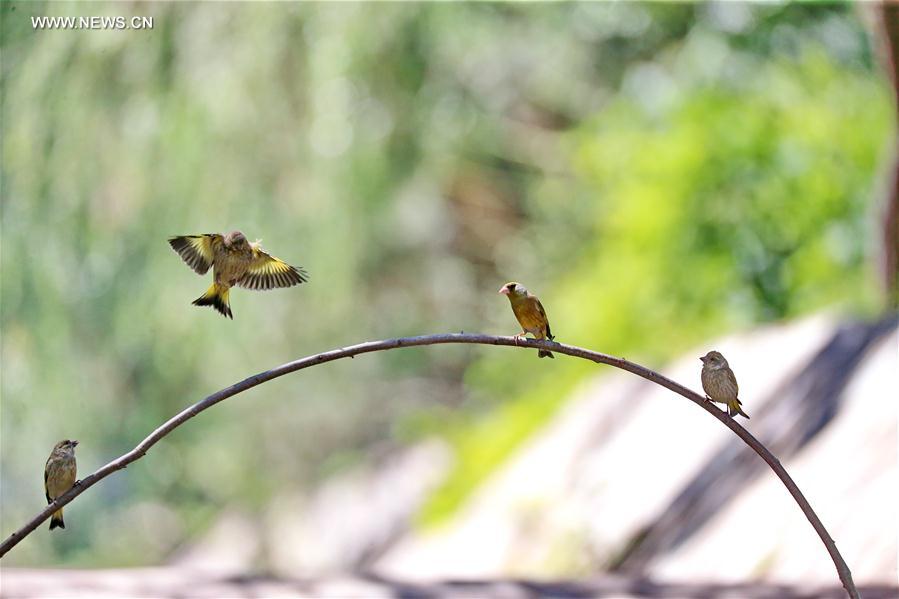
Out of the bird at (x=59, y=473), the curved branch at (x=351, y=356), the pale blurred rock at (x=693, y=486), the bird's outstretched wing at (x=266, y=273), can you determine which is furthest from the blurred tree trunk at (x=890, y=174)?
the bird at (x=59, y=473)

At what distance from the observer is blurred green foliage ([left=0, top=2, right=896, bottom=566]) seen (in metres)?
6.15

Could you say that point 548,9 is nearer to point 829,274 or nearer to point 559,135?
point 559,135

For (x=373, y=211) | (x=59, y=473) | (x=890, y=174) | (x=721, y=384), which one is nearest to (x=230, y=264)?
(x=59, y=473)

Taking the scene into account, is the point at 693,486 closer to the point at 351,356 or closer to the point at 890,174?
the point at 890,174

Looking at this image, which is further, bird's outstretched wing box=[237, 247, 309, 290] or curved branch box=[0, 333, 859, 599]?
bird's outstretched wing box=[237, 247, 309, 290]

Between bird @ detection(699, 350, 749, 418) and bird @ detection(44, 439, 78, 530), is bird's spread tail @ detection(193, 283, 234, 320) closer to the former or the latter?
bird @ detection(44, 439, 78, 530)

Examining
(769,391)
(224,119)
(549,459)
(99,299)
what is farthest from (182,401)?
(769,391)

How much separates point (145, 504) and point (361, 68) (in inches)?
200

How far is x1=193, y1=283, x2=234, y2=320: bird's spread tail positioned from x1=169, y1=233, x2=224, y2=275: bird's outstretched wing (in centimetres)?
5

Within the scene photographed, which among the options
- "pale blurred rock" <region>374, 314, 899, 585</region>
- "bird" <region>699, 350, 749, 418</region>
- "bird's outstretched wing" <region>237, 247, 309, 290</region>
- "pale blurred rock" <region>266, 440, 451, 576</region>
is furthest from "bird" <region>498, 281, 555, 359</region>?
"pale blurred rock" <region>266, 440, 451, 576</region>

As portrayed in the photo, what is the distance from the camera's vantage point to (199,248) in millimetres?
2469

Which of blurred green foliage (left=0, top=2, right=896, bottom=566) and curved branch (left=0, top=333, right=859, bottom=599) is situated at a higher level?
blurred green foliage (left=0, top=2, right=896, bottom=566)

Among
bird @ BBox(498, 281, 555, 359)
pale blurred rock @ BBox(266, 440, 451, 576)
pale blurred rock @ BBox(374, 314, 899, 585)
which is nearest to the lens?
bird @ BBox(498, 281, 555, 359)

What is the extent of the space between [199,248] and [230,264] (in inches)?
2.9
